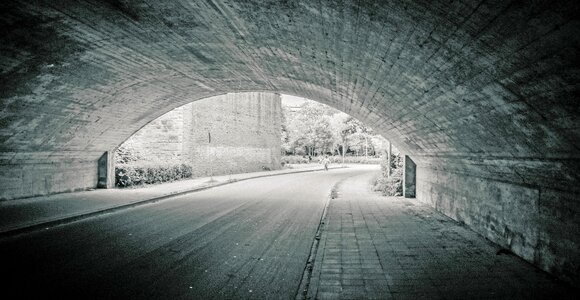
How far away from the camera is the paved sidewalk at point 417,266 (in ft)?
15.0

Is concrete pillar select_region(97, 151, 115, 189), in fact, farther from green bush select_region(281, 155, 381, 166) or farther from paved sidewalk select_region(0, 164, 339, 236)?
green bush select_region(281, 155, 381, 166)

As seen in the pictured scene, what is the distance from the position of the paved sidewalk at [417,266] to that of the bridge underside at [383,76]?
49 cm

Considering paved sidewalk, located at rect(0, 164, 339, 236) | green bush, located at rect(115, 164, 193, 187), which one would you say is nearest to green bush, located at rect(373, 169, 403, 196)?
paved sidewalk, located at rect(0, 164, 339, 236)

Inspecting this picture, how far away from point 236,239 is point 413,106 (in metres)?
4.87

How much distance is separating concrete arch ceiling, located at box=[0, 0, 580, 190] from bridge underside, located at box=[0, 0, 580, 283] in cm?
3

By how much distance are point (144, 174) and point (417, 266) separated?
52.7 ft

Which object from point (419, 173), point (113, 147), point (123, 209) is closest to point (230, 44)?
point (123, 209)

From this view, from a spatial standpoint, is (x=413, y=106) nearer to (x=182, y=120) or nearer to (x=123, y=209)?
(x=123, y=209)

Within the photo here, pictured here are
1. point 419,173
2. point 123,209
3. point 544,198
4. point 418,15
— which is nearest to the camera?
point 418,15

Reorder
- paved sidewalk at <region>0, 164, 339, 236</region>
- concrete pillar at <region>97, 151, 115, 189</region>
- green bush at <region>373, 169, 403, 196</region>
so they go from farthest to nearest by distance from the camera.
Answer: concrete pillar at <region>97, 151, 115, 189</region> < green bush at <region>373, 169, 403, 196</region> < paved sidewalk at <region>0, 164, 339, 236</region>

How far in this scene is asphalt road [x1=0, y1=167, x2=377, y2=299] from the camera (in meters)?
4.60

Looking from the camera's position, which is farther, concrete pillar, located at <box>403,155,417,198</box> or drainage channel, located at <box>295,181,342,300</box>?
concrete pillar, located at <box>403,155,417,198</box>

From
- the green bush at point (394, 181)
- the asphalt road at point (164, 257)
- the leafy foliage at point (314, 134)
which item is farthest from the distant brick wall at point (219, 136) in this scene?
the leafy foliage at point (314, 134)

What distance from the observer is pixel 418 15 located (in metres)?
4.51
